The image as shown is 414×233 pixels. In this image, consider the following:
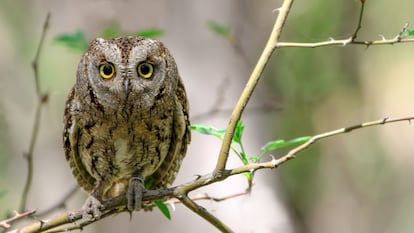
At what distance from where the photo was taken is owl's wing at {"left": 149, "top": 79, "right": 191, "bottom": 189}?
3.09 metres

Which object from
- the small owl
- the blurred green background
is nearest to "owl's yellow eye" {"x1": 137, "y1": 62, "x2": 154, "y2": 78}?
the small owl

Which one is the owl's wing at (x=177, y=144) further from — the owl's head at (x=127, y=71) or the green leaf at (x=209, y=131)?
the green leaf at (x=209, y=131)

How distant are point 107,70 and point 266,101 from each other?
297cm

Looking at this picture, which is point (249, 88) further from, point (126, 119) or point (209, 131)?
point (126, 119)

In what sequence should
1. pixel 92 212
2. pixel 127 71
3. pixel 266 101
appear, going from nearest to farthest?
pixel 92 212, pixel 127 71, pixel 266 101

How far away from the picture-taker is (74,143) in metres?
3.15

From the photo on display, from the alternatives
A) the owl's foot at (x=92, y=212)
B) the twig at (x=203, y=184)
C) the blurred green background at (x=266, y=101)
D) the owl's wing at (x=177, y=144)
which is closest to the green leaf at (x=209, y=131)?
the twig at (x=203, y=184)

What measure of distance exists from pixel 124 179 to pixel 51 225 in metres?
1.11

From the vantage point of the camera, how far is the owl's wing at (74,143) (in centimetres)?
307

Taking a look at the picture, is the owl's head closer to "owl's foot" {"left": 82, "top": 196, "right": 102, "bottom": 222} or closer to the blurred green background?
"owl's foot" {"left": 82, "top": 196, "right": 102, "bottom": 222}

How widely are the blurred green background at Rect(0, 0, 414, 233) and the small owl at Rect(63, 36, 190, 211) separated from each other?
1.48 meters

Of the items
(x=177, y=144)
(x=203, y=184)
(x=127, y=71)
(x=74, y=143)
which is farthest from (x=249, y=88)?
(x=74, y=143)

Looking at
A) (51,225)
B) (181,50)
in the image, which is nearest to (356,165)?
(181,50)

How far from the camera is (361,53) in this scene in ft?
26.2
